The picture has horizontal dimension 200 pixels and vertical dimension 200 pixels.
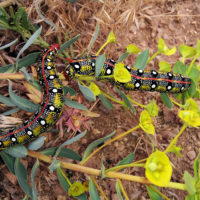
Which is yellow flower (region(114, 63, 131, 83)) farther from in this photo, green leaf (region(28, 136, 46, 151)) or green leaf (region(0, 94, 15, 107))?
green leaf (region(0, 94, 15, 107))

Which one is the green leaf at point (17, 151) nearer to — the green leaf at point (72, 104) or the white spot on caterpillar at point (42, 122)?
the white spot on caterpillar at point (42, 122)

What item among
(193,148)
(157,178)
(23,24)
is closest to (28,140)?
(23,24)

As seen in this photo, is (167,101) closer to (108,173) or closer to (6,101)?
(108,173)

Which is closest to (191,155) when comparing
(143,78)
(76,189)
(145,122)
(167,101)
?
(167,101)

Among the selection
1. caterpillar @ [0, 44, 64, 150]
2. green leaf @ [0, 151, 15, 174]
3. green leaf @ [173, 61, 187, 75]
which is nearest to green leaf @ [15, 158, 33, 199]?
green leaf @ [0, 151, 15, 174]

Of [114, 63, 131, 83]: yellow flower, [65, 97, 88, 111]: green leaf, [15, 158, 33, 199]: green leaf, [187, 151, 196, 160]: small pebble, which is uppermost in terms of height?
[114, 63, 131, 83]: yellow flower

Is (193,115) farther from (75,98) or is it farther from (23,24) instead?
(23,24)
